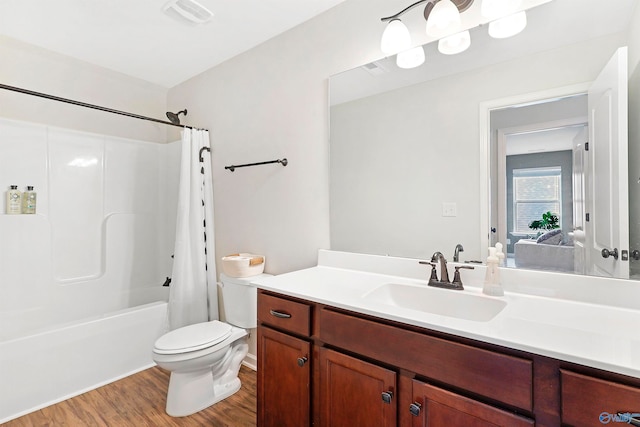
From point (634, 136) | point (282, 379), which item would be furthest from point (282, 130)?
point (634, 136)

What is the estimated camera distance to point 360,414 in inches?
44.9

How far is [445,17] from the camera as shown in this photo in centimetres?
143

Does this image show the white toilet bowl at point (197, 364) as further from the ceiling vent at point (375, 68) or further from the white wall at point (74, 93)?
the white wall at point (74, 93)

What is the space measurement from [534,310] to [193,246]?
2.22 meters

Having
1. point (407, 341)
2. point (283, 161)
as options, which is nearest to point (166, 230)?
point (283, 161)

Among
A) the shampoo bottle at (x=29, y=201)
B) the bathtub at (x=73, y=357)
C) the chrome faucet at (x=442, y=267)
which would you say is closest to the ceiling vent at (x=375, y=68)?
the chrome faucet at (x=442, y=267)

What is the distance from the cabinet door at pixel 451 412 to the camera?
2.81 feet

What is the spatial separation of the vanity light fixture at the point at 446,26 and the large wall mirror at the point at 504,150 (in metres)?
0.04

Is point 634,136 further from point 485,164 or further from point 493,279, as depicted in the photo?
point 493,279

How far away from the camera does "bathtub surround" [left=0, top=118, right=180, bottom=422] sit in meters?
2.01

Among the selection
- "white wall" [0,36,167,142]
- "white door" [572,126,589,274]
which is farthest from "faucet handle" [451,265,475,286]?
"white wall" [0,36,167,142]

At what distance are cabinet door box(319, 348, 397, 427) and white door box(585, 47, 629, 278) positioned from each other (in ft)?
2.96

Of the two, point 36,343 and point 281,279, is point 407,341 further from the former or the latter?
point 36,343

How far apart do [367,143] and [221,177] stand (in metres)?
1.37
